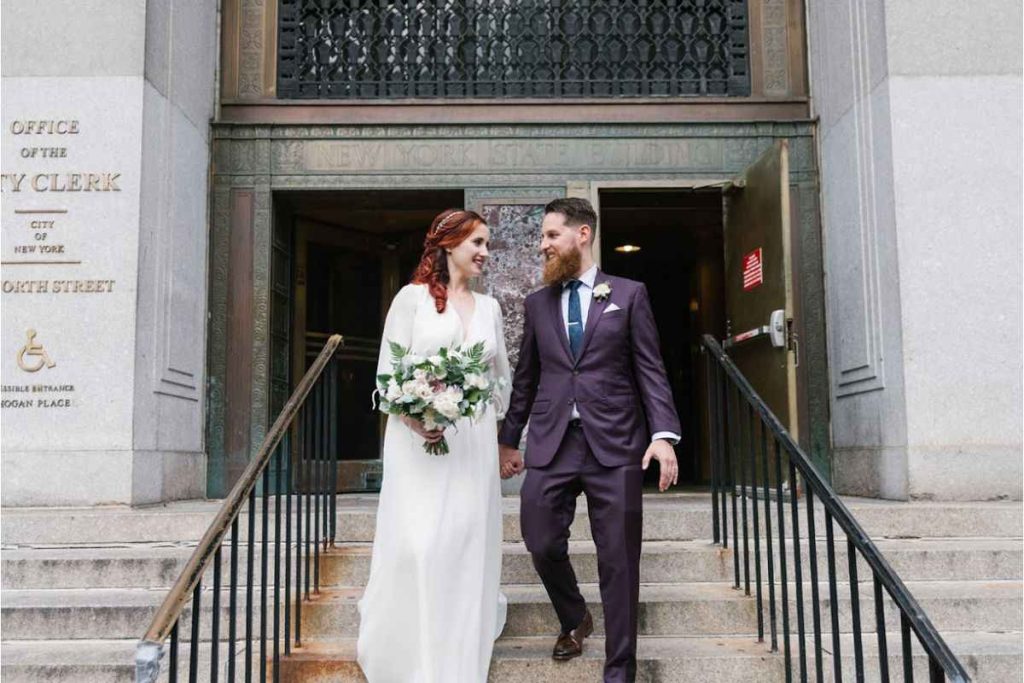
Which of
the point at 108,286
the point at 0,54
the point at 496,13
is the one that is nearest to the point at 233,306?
the point at 108,286

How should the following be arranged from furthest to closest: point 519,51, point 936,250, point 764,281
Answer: point 519,51, point 764,281, point 936,250

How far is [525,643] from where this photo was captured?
4496mm

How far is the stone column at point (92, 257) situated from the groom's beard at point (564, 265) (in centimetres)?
363

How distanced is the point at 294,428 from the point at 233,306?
11.1ft

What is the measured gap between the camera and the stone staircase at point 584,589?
4.17 m

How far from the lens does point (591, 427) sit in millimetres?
4039

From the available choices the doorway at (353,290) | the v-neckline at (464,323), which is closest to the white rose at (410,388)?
the v-neckline at (464,323)

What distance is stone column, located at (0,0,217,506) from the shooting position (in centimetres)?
639

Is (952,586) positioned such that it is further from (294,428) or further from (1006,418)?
(294,428)

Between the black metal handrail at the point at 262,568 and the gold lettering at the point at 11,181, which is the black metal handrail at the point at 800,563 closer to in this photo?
the black metal handrail at the point at 262,568

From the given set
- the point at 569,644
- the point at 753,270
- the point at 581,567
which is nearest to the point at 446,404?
the point at 569,644

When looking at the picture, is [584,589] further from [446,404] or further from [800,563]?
[446,404]

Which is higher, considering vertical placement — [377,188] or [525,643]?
[377,188]

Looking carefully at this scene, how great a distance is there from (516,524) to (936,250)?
3.60 m
